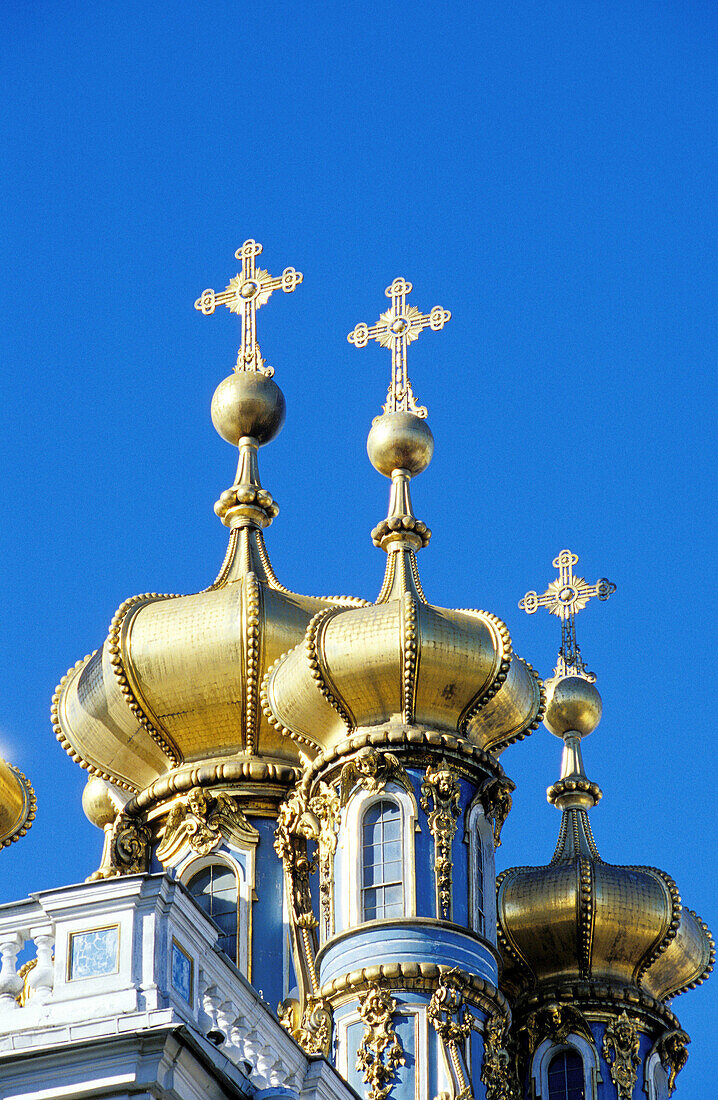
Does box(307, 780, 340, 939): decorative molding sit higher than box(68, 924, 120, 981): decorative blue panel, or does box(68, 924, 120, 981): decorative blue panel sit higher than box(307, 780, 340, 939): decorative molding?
box(307, 780, 340, 939): decorative molding

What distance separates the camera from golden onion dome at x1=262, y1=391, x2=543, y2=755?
21.1 meters

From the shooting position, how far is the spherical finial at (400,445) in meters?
23.4

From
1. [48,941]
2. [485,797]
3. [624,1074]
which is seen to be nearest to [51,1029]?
[48,941]

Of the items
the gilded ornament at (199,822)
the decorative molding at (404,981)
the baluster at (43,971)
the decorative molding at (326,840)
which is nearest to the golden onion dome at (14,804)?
the gilded ornament at (199,822)

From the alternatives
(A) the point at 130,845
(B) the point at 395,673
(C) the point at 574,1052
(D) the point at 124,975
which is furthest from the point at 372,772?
(D) the point at 124,975

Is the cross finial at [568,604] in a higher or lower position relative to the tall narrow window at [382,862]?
higher

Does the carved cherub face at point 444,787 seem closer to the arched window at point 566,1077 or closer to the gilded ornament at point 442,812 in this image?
the gilded ornament at point 442,812

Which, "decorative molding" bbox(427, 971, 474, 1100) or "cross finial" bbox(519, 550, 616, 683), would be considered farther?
"cross finial" bbox(519, 550, 616, 683)

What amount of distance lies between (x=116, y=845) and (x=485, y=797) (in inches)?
129

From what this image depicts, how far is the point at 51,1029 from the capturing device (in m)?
12.0

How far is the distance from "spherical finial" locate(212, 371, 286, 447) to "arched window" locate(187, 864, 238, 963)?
4.52m

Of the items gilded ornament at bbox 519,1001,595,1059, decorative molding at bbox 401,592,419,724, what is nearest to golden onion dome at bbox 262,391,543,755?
decorative molding at bbox 401,592,419,724

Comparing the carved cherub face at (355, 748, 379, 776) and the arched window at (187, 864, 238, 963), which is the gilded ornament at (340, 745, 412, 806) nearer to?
the carved cherub face at (355, 748, 379, 776)

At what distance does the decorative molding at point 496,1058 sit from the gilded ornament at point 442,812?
1001 millimetres
